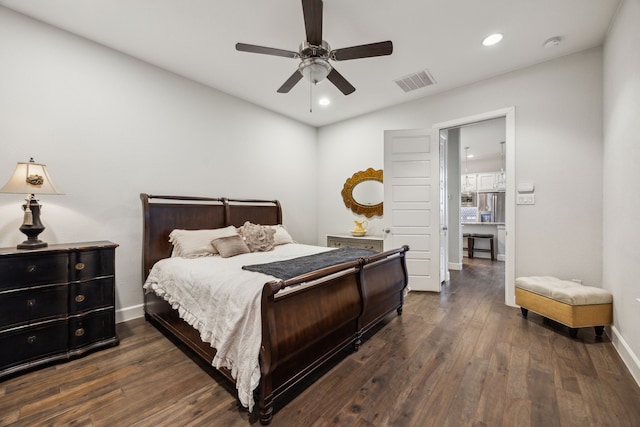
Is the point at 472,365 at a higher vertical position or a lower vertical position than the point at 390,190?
lower

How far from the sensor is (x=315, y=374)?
204cm

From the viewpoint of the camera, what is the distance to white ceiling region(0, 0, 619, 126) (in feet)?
7.70

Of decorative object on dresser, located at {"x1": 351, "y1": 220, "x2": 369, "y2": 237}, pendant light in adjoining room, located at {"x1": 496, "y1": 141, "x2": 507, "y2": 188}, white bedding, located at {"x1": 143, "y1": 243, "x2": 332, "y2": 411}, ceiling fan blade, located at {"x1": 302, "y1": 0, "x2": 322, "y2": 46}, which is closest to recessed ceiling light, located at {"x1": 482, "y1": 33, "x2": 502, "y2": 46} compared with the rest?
ceiling fan blade, located at {"x1": 302, "y1": 0, "x2": 322, "y2": 46}

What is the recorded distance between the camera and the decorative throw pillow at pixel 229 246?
295cm

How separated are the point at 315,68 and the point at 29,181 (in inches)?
101

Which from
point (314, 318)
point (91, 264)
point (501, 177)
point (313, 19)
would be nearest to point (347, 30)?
point (313, 19)

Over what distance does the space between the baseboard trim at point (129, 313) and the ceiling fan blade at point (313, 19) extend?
333 cm

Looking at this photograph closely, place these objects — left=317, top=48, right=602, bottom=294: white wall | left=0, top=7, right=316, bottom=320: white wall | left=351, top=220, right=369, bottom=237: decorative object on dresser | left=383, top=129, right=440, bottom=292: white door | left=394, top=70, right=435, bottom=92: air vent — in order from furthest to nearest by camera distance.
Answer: left=351, top=220, right=369, bottom=237: decorative object on dresser → left=383, top=129, right=440, bottom=292: white door → left=394, top=70, right=435, bottom=92: air vent → left=317, top=48, right=602, bottom=294: white wall → left=0, top=7, right=316, bottom=320: white wall

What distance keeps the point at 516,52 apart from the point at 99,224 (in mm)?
4968

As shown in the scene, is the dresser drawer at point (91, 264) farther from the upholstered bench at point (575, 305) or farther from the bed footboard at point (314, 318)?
the upholstered bench at point (575, 305)

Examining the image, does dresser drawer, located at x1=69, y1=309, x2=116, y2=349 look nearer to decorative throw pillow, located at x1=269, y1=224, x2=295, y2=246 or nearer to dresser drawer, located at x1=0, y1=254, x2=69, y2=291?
dresser drawer, located at x1=0, y1=254, x2=69, y2=291

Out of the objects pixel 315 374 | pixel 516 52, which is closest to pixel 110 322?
pixel 315 374

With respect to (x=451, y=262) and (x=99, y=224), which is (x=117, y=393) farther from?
(x=451, y=262)

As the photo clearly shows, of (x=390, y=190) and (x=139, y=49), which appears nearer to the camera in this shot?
(x=139, y=49)
